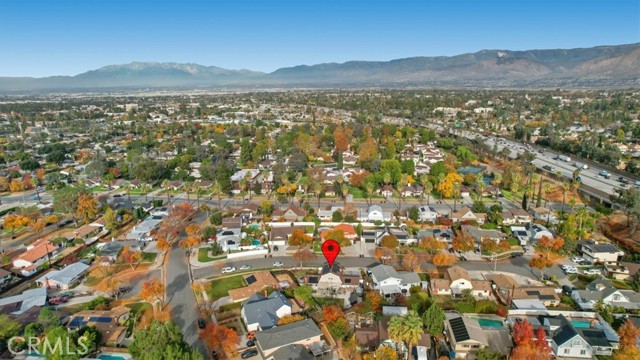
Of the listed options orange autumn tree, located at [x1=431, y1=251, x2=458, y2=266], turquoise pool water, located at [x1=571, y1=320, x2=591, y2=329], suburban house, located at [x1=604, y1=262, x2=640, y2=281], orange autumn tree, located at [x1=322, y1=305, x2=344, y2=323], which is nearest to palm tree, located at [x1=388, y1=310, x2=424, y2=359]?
orange autumn tree, located at [x1=322, y1=305, x2=344, y2=323]

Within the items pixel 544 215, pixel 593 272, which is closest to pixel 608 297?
pixel 593 272

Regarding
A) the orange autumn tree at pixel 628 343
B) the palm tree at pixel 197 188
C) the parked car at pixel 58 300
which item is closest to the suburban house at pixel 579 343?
the orange autumn tree at pixel 628 343

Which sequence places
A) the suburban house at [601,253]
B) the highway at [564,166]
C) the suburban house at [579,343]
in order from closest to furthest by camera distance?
the suburban house at [579,343]
the suburban house at [601,253]
the highway at [564,166]

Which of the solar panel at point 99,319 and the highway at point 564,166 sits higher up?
the solar panel at point 99,319

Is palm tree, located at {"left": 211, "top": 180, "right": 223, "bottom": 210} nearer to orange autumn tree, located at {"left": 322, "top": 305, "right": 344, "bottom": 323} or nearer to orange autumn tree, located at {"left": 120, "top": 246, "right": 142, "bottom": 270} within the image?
orange autumn tree, located at {"left": 120, "top": 246, "right": 142, "bottom": 270}

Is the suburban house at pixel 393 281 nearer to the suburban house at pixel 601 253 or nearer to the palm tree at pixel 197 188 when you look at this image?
the suburban house at pixel 601 253

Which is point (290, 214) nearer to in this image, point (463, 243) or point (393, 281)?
point (393, 281)

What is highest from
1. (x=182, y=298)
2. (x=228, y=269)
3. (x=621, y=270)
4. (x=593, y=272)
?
(x=182, y=298)
